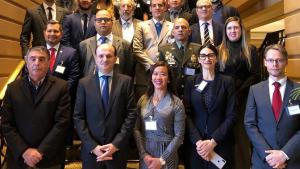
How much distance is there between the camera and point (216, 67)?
11.0ft

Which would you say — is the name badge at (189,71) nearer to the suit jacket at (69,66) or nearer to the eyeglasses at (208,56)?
the eyeglasses at (208,56)

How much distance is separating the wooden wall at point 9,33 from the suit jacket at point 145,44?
214 centimetres

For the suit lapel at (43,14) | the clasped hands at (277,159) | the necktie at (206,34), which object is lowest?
the clasped hands at (277,159)

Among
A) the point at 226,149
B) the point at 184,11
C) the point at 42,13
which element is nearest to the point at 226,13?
the point at 184,11

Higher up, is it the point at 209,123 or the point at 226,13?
A: the point at 226,13

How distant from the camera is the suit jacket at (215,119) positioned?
9.81 feet

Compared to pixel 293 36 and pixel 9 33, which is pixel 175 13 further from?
pixel 9 33

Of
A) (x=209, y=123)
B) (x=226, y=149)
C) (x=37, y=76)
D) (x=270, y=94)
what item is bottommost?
(x=226, y=149)

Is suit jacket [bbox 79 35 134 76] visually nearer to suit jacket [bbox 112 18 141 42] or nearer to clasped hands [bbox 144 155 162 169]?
suit jacket [bbox 112 18 141 42]

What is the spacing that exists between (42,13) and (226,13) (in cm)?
217

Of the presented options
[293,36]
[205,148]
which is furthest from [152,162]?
[293,36]

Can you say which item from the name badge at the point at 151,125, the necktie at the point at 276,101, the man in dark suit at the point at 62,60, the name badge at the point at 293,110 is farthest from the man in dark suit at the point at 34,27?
the name badge at the point at 293,110

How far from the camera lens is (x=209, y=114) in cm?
302

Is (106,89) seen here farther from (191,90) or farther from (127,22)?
(127,22)
